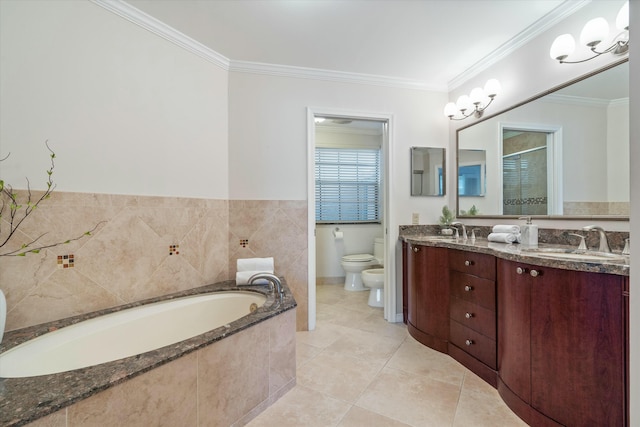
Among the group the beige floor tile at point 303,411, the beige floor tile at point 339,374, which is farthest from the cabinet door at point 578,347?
the beige floor tile at point 303,411

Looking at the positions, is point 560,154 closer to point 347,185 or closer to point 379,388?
point 379,388

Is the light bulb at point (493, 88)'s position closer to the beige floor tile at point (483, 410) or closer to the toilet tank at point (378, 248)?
the beige floor tile at point (483, 410)

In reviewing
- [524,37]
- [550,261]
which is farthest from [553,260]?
[524,37]

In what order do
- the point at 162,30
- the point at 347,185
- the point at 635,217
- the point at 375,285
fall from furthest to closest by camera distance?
the point at 347,185 < the point at 375,285 < the point at 162,30 < the point at 635,217

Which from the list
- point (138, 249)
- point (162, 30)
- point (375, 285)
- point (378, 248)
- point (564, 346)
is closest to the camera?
point (564, 346)

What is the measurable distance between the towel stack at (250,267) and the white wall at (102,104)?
0.61m

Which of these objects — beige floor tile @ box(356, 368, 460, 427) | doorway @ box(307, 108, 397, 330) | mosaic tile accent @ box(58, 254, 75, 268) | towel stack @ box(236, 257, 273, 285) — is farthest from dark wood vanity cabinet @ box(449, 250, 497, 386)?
mosaic tile accent @ box(58, 254, 75, 268)

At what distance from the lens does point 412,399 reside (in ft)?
5.21

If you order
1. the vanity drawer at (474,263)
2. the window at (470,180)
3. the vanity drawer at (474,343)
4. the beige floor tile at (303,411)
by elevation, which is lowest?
the beige floor tile at (303,411)

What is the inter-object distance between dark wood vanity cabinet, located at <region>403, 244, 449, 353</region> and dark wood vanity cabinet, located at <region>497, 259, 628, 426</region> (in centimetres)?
54

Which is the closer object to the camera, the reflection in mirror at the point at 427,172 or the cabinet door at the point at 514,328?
the cabinet door at the point at 514,328

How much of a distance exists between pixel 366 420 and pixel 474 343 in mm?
907

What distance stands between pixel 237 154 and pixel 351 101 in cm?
115

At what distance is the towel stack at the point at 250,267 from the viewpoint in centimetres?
213
